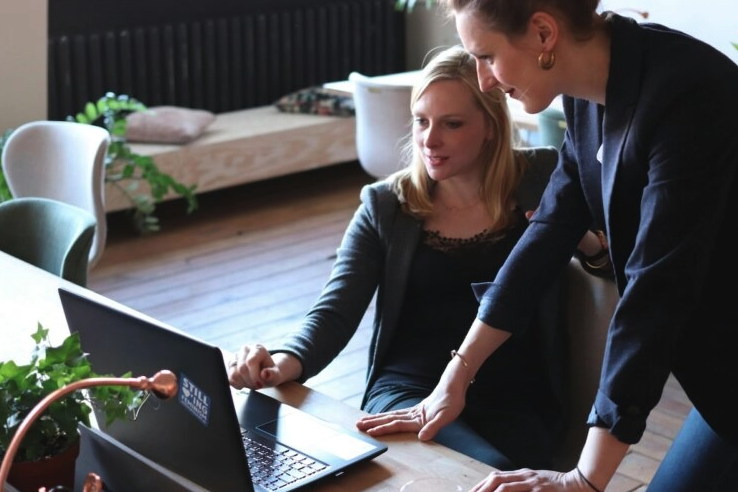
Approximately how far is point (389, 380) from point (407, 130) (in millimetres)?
2353

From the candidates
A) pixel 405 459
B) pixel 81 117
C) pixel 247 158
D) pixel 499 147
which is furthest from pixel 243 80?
A: pixel 405 459

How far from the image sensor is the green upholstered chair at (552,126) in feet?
12.2

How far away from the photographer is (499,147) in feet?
7.24

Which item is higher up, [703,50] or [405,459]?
[703,50]

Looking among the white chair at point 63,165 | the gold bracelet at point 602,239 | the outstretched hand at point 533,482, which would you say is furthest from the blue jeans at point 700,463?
the white chair at point 63,165

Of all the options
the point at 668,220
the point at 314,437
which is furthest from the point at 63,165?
the point at 668,220

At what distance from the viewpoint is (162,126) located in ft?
18.1

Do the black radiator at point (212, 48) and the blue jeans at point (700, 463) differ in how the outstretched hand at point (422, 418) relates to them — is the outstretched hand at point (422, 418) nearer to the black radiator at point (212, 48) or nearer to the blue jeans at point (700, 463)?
the blue jeans at point (700, 463)

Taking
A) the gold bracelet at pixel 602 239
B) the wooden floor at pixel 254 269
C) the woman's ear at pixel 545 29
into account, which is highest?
the woman's ear at pixel 545 29

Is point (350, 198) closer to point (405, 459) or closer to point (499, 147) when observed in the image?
point (499, 147)

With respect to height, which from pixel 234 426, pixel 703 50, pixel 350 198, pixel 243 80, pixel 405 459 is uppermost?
pixel 703 50

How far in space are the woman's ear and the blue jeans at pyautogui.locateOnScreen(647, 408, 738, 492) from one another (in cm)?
60

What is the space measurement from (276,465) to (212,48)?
16.5ft

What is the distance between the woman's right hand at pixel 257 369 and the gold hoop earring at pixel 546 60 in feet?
2.21
